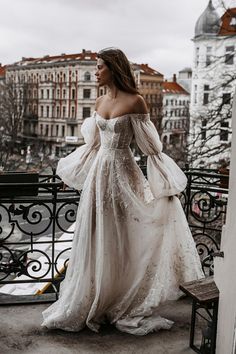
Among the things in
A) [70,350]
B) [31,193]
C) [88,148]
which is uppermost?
[88,148]

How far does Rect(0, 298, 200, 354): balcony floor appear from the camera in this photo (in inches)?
101

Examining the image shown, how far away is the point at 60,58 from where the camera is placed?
126 feet

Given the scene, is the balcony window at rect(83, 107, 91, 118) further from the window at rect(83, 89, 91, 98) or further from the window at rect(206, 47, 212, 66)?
the window at rect(206, 47, 212, 66)

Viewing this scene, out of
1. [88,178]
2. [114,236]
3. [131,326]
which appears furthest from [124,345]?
[88,178]

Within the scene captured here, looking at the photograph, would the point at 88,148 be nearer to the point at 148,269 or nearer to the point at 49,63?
the point at 148,269

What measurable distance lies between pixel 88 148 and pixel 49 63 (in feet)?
122

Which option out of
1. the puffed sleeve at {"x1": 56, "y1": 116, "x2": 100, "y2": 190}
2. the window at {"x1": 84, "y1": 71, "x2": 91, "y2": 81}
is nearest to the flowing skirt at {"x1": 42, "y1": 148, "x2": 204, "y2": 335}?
the puffed sleeve at {"x1": 56, "y1": 116, "x2": 100, "y2": 190}

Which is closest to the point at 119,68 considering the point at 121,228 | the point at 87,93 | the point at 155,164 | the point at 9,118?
the point at 155,164

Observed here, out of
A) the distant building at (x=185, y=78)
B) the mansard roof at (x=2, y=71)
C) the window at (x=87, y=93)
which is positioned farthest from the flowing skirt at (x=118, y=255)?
the distant building at (x=185, y=78)

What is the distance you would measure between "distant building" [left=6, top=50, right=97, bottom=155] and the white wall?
3237 centimetres

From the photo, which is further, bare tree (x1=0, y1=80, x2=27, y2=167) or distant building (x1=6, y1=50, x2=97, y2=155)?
distant building (x1=6, y1=50, x2=97, y2=155)

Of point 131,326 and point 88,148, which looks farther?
point 88,148

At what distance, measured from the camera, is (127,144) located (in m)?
2.76

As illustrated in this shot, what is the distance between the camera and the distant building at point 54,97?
35375mm
